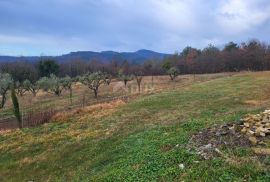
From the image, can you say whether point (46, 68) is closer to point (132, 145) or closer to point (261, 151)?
point (132, 145)

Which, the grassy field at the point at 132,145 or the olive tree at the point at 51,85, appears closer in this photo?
the grassy field at the point at 132,145

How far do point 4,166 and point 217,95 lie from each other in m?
25.5

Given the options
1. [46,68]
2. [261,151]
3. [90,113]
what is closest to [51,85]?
[46,68]

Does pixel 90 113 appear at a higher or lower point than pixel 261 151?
lower

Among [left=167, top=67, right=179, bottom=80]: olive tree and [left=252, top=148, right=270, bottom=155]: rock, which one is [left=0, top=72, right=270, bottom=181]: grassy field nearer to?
[left=252, top=148, right=270, bottom=155]: rock

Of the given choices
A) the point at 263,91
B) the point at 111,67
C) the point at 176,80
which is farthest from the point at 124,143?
the point at 111,67

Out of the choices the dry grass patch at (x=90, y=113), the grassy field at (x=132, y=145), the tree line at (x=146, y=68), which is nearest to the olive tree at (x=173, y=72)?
the tree line at (x=146, y=68)

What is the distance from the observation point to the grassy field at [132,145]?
13.6m

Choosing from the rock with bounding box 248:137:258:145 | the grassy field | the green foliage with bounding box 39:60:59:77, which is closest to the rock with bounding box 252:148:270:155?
the grassy field

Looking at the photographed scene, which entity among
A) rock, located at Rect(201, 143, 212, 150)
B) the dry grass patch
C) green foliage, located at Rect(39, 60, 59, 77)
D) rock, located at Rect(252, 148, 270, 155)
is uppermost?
green foliage, located at Rect(39, 60, 59, 77)

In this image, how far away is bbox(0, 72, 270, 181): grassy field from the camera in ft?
44.6

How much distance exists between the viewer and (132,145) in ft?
68.4

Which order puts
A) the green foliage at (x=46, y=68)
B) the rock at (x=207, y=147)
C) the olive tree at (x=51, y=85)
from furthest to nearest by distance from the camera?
the green foliage at (x=46, y=68) < the olive tree at (x=51, y=85) < the rock at (x=207, y=147)

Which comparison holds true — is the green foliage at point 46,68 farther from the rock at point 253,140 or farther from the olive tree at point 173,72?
the rock at point 253,140
